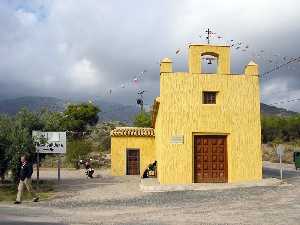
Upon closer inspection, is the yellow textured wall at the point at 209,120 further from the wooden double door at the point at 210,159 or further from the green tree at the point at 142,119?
the green tree at the point at 142,119

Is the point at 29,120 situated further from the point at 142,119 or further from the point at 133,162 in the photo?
the point at 142,119

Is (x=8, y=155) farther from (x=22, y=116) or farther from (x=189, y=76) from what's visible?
(x=189, y=76)

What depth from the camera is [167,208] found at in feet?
49.1

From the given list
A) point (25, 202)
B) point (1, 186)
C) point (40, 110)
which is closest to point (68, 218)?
point (25, 202)

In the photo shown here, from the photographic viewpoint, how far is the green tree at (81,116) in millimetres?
65750

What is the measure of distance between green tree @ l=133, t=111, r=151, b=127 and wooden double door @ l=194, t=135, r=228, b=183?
115 ft

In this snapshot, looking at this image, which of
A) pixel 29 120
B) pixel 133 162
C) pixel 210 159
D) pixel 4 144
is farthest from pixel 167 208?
pixel 133 162

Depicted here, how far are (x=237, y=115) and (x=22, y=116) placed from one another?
411 inches

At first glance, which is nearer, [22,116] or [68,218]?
[68,218]

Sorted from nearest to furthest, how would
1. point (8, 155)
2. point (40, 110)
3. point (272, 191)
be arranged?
point (272, 191), point (8, 155), point (40, 110)

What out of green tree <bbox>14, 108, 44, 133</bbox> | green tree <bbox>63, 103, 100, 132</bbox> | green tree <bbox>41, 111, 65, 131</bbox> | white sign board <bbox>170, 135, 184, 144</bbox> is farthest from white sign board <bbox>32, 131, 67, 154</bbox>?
green tree <bbox>63, 103, 100, 132</bbox>

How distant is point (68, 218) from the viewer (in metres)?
13.2

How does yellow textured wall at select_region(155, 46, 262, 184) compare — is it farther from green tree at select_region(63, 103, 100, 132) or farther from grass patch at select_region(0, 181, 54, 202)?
green tree at select_region(63, 103, 100, 132)

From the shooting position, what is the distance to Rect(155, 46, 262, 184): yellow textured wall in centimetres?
2219
